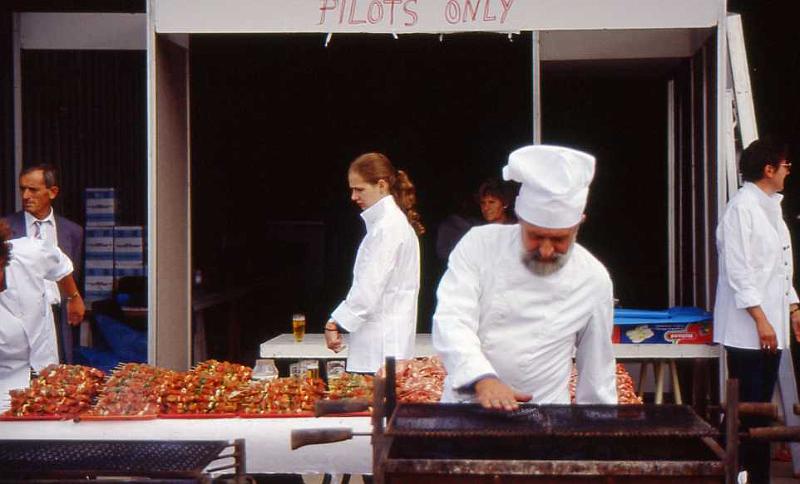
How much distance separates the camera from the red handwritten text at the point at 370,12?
5.52m

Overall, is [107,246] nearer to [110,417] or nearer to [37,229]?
[37,229]

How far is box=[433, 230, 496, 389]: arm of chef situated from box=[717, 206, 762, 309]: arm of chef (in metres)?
2.60

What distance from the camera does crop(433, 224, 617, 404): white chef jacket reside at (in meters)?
3.00

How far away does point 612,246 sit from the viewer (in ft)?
27.2

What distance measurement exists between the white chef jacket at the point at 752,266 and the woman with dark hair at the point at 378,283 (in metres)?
1.72

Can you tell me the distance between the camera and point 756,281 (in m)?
5.20

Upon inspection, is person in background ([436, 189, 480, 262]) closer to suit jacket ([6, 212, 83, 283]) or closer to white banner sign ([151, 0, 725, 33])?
white banner sign ([151, 0, 725, 33])

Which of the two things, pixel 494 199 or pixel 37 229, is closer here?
pixel 37 229

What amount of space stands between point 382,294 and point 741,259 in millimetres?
1930

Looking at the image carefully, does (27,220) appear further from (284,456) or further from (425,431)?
(425,431)

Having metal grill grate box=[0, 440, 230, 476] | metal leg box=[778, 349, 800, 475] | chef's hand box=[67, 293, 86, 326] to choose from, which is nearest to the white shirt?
chef's hand box=[67, 293, 86, 326]

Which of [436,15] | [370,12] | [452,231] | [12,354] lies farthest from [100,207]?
[436,15]

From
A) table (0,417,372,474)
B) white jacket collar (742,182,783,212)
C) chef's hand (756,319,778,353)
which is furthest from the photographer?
white jacket collar (742,182,783,212)

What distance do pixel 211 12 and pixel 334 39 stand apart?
3363 millimetres
